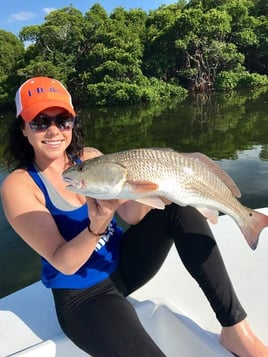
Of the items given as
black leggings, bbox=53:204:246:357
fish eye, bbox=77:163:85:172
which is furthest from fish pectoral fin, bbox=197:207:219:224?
fish eye, bbox=77:163:85:172

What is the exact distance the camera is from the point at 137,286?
2.03 metres

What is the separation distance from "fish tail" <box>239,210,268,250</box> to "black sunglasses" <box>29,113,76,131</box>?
91 cm

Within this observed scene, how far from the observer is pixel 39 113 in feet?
5.76

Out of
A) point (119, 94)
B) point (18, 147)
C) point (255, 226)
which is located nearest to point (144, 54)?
point (119, 94)

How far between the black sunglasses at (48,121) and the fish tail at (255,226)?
0.91 meters

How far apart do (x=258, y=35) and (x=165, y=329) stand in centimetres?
3038

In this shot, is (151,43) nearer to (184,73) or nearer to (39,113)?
(184,73)

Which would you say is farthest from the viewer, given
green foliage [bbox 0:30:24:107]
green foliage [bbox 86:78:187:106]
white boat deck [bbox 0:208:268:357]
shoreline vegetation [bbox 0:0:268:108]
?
green foliage [bbox 0:30:24:107]

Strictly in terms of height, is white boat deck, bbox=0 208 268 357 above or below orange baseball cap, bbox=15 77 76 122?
below

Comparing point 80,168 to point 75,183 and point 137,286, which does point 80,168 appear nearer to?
point 75,183

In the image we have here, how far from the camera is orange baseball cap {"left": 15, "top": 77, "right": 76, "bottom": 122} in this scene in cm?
175

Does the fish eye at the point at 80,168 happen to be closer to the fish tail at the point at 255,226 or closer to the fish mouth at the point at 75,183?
the fish mouth at the point at 75,183

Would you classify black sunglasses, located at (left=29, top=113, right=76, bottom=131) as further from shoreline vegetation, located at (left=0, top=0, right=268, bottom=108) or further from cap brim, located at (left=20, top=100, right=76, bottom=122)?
shoreline vegetation, located at (left=0, top=0, right=268, bottom=108)

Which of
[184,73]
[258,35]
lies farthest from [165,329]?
[258,35]
